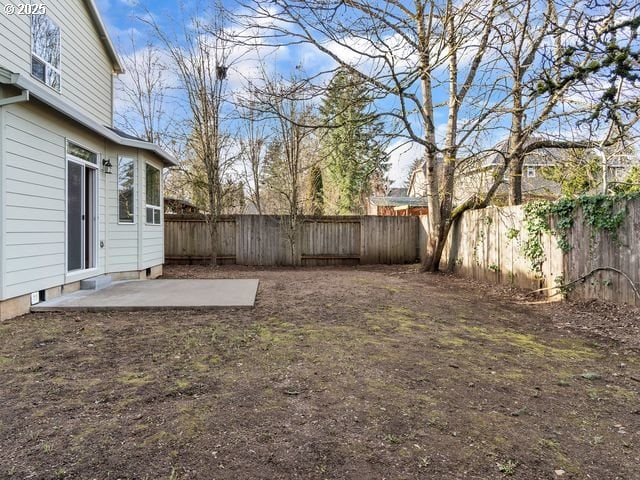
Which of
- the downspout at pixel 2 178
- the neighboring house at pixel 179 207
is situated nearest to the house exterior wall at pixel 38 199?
the downspout at pixel 2 178

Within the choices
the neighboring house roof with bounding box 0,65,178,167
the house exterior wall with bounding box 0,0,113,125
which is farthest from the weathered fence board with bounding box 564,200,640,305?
the house exterior wall with bounding box 0,0,113,125

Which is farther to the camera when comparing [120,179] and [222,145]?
[222,145]

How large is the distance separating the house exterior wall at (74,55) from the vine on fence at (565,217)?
790cm

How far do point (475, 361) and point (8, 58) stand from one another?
6660mm

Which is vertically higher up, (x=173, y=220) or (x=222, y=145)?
(x=222, y=145)

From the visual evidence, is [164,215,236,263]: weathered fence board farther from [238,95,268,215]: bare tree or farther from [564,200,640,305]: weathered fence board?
[564,200,640,305]: weathered fence board

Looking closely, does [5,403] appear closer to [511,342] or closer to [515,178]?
[511,342]

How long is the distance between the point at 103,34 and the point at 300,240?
6810mm

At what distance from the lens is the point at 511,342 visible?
3932 mm

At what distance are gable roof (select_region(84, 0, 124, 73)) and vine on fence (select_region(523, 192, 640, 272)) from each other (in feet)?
28.3

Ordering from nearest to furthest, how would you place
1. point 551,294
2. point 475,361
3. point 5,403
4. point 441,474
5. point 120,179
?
point 441,474
point 5,403
point 475,361
point 551,294
point 120,179

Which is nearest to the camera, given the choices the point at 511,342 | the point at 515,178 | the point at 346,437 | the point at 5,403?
the point at 346,437

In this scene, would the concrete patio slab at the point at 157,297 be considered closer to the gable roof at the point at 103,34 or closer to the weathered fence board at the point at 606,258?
the weathered fence board at the point at 606,258

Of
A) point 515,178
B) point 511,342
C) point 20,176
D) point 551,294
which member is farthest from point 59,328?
point 515,178
